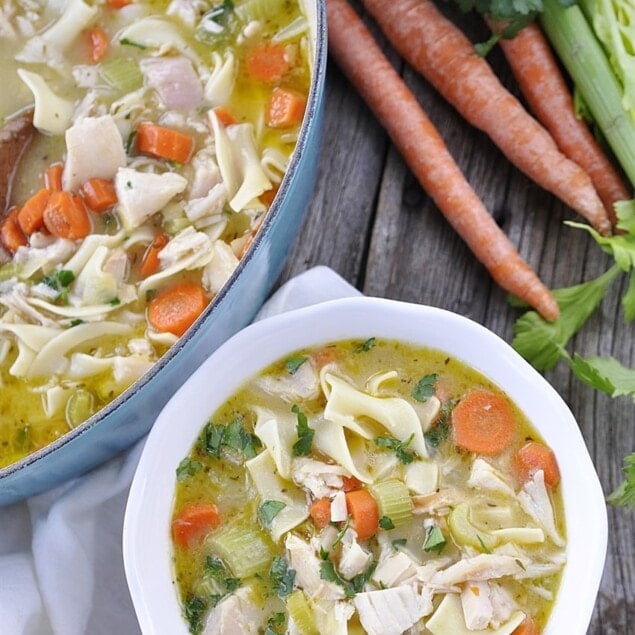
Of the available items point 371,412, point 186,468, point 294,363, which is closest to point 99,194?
point 294,363

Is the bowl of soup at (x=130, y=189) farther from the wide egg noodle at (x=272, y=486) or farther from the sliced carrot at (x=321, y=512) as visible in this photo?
the sliced carrot at (x=321, y=512)

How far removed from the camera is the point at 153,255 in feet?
13.9

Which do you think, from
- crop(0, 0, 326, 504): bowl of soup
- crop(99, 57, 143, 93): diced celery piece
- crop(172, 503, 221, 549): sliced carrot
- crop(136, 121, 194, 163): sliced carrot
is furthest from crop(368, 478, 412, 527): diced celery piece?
crop(99, 57, 143, 93): diced celery piece

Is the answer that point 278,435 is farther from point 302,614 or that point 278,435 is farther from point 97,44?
point 97,44

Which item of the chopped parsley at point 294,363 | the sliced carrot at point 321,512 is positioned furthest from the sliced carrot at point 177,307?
the sliced carrot at point 321,512

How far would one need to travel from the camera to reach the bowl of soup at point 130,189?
412 centimetres

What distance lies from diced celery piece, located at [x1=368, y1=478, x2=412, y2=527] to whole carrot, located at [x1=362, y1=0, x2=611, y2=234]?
61.7 inches

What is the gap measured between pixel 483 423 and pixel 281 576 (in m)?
0.92

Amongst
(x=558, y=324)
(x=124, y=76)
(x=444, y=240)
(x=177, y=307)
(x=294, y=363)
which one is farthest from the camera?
(x=444, y=240)

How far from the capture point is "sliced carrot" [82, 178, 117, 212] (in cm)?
426

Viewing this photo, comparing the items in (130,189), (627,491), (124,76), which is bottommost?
(627,491)

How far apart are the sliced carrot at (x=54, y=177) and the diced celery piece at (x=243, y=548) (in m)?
1.55

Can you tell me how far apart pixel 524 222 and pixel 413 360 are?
112cm

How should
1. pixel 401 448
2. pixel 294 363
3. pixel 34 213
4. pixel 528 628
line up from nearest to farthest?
pixel 528 628 → pixel 401 448 → pixel 294 363 → pixel 34 213
